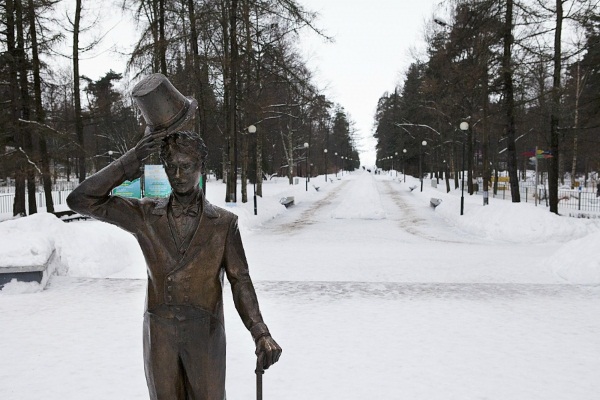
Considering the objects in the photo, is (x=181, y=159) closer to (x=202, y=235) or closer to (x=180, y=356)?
(x=202, y=235)

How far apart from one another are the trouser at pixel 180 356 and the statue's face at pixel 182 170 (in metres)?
0.60

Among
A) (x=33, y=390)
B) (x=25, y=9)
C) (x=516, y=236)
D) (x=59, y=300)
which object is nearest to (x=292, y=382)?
(x=33, y=390)

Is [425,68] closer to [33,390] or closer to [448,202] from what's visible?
[448,202]

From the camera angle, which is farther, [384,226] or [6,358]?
[384,226]

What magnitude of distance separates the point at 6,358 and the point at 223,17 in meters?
17.5

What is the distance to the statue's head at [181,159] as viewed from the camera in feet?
7.70

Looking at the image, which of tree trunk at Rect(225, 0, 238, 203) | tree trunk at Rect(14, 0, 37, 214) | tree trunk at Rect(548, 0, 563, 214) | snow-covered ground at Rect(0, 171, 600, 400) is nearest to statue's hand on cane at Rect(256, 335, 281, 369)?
snow-covered ground at Rect(0, 171, 600, 400)

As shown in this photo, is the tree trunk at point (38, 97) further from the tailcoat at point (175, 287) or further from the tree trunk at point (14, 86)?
the tailcoat at point (175, 287)

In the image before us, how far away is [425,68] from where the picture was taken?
42188 millimetres

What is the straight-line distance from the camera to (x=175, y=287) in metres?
2.36

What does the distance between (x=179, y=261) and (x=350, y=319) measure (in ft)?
19.7

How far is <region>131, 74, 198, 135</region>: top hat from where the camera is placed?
2160 millimetres

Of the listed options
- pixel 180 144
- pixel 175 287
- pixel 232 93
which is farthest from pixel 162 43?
pixel 175 287

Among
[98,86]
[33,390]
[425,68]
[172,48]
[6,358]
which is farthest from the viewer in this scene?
[98,86]
